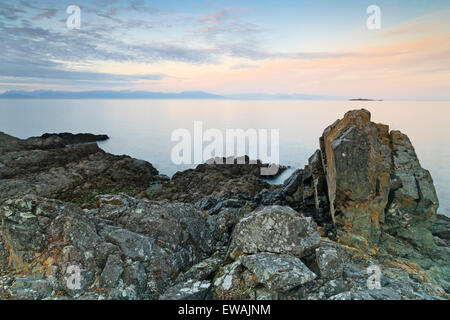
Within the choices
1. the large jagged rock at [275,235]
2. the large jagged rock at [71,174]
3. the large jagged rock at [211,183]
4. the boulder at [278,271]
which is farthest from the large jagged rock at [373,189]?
the large jagged rock at [71,174]

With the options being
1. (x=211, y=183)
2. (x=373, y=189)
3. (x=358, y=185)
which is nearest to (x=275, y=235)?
(x=358, y=185)

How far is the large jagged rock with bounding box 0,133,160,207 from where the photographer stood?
2808cm

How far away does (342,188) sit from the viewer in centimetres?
1329

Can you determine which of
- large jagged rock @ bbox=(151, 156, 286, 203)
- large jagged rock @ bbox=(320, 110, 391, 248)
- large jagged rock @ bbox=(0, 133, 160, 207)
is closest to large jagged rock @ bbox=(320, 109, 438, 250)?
large jagged rock @ bbox=(320, 110, 391, 248)

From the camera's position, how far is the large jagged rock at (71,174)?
28.1 m

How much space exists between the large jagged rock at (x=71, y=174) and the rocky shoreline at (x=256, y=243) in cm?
1860

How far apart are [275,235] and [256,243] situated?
63cm

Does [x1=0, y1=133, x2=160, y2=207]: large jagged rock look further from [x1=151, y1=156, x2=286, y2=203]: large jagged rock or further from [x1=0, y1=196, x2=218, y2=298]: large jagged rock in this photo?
[x1=0, y1=196, x2=218, y2=298]: large jagged rock

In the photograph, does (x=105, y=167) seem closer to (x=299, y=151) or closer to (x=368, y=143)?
(x=368, y=143)

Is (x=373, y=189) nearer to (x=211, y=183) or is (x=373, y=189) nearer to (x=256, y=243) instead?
(x=256, y=243)

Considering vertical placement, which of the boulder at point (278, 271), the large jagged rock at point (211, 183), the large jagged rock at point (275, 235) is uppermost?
the large jagged rock at point (275, 235)

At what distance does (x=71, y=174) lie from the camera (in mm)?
32438

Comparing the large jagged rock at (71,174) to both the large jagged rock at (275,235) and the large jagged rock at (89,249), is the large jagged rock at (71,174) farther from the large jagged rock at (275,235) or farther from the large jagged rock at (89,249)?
the large jagged rock at (275,235)
